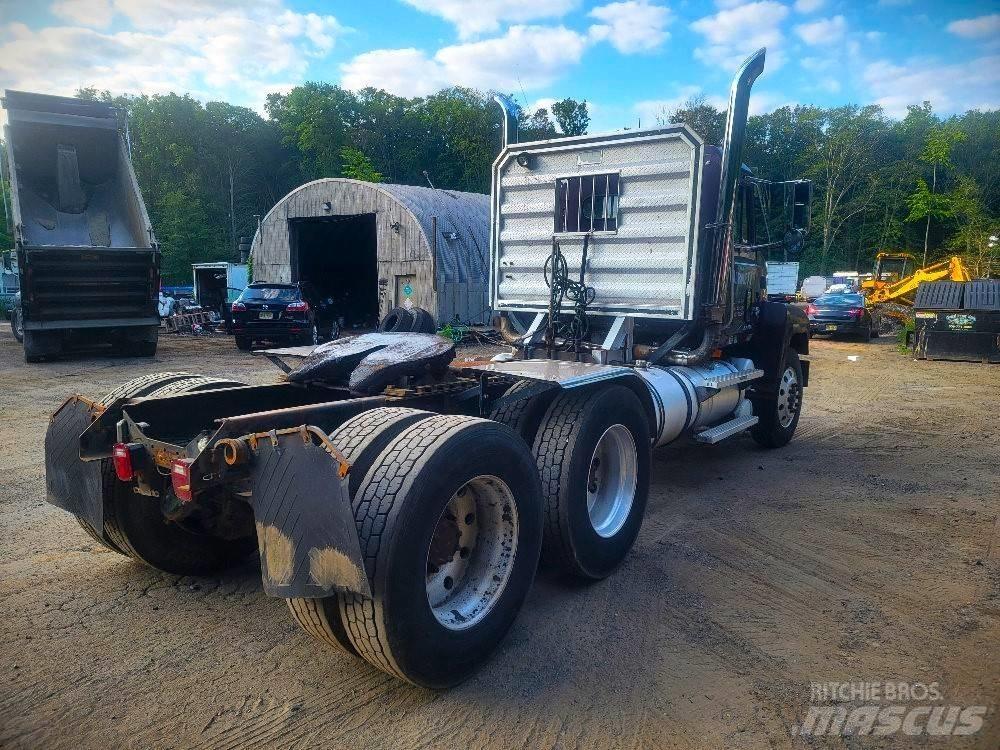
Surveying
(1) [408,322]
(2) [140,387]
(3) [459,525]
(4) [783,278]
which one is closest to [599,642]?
(3) [459,525]

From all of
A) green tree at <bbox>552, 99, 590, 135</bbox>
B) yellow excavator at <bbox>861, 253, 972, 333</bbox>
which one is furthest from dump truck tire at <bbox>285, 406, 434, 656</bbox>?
green tree at <bbox>552, 99, 590, 135</bbox>

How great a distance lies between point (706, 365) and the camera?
6488mm

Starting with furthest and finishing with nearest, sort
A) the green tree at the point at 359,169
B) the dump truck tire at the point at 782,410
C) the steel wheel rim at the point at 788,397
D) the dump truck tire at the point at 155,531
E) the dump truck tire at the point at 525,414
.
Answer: the green tree at the point at 359,169 → the steel wheel rim at the point at 788,397 → the dump truck tire at the point at 782,410 → the dump truck tire at the point at 525,414 → the dump truck tire at the point at 155,531

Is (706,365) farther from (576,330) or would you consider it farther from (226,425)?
(226,425)

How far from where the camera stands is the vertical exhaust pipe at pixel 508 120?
711 cm

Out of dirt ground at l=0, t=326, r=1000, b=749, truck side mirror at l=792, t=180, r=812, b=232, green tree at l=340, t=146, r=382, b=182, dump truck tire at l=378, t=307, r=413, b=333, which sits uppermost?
green tree at l=340, t=146, r=382, b=182

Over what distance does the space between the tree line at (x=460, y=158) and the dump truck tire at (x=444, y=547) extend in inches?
1636

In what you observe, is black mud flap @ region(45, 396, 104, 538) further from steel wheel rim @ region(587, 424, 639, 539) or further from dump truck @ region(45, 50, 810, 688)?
steel wheel rim @ region(587, 424, 639, 539)

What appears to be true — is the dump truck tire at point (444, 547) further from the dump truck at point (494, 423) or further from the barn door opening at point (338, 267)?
the barn door opening at point (338, 267)

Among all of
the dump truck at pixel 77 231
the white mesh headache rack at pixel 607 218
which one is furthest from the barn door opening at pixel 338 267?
the white mesh headache rack at pixel 607 218

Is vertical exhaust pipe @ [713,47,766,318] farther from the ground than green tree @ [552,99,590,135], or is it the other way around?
green tree @ [552,99,590,135]

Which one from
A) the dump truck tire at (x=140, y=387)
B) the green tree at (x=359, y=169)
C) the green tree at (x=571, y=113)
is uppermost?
the green tree at (x=571, y=113)

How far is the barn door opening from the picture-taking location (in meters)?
24.0

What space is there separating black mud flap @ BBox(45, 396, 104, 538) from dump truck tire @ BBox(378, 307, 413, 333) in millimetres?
2946
